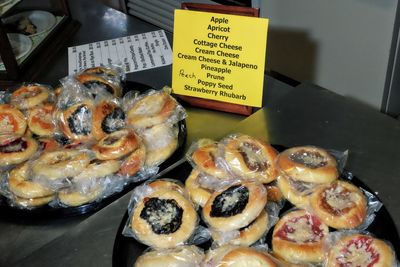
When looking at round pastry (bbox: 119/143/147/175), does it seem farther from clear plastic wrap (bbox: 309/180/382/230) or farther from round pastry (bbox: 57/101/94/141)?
clear plastic wrap (bbox: 309/180/382/230)

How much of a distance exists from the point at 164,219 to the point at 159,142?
28 centimetres

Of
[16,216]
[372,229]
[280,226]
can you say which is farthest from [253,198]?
[16,216]

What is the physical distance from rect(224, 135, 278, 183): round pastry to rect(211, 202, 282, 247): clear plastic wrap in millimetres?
95

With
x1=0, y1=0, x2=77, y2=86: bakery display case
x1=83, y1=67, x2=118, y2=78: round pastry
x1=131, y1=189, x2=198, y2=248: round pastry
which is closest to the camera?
x1=131, y1=189, x2=198, y2=248: round pastry

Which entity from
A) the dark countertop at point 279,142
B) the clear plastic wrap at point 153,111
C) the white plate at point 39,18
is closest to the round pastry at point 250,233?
the dark countertop at point 279,142

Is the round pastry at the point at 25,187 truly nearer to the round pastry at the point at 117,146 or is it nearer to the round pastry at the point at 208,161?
the round pastry at the point at 117,146

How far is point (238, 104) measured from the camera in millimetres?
1393

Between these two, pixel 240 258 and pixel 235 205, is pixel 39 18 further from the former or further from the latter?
pixel 240 258

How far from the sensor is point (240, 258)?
35.2 inches

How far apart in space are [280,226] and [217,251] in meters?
0.15

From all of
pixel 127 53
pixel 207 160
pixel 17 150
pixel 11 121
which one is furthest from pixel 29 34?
pixel 207 160

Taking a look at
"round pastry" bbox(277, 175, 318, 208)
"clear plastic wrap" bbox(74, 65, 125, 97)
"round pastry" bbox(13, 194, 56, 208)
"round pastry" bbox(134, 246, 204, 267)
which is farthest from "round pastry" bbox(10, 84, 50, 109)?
"round pastry" bbox(277, 175, 318, 208)

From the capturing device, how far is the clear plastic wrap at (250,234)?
3.21 ft

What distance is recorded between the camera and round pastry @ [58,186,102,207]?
1.18 metres
